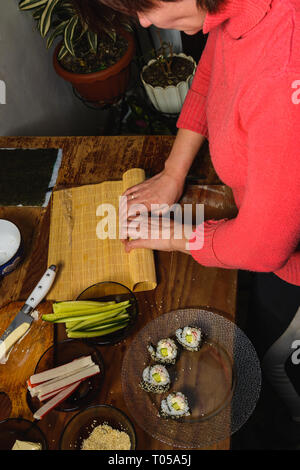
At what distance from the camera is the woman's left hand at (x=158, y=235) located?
1.22 m

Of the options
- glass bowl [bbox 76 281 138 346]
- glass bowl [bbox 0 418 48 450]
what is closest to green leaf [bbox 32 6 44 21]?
glass bowl [bbox 76 281 138 346]

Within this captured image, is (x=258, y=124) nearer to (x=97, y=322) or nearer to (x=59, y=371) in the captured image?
(x=97, y=322)

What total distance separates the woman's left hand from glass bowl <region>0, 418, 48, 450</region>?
56 centimetres

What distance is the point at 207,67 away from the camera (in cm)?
134

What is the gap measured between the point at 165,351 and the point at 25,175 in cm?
90

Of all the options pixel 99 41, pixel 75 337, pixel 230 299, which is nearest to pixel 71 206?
pixel 75 337

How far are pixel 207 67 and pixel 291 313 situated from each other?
2.86 ft

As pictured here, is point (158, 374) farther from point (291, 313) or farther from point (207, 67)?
point (207, 67)

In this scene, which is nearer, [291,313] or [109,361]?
[109,361]

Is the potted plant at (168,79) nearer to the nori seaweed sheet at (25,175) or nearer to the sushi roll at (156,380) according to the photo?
the nori seaweed sheet at (25,175)

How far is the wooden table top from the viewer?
3.50 ft

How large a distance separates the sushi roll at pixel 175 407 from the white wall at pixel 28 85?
1.39m

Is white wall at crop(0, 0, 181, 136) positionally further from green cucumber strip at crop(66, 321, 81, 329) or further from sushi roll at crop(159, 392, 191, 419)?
sushi roll at crop(159, 392, 191, 419)

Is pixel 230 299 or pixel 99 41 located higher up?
pixel 99 41
